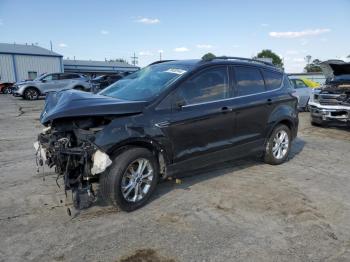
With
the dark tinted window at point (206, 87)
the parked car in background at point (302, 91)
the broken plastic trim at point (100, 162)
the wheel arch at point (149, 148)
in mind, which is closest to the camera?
the broken plastic trim at point (100, 162)

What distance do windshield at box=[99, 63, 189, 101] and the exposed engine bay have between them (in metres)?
0.75

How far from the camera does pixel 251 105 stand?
223 inches

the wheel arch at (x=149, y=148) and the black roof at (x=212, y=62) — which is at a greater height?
the black roof at (x=212, y=62)

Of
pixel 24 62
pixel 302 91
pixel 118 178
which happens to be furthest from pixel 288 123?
pixel 24 62

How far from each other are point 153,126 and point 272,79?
299 cm

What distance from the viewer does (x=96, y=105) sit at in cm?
411

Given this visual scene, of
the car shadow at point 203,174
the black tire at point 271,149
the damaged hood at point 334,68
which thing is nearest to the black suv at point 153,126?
the black tire at point 271,149

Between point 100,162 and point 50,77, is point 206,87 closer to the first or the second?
point 100,162

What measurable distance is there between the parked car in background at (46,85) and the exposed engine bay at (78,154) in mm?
19159

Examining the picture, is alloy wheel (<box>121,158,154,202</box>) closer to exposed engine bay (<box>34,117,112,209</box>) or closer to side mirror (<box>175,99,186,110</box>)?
exposed engine bay (<box>34,117,112,209</box>)

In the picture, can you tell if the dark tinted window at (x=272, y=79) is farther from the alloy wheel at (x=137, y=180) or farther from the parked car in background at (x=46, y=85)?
the parked car in background at (x=46, y=85)

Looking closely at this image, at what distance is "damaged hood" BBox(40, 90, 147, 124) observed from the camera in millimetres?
3982

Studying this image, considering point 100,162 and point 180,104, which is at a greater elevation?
point 180,104

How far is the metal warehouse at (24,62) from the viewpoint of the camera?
4241cm
